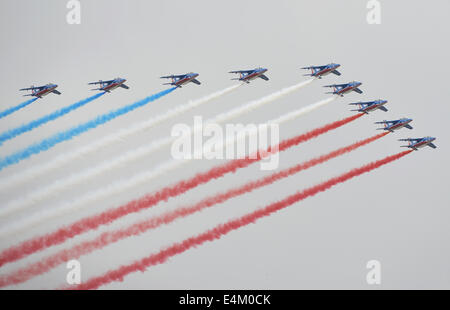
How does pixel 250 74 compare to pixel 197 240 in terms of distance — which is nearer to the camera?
pixel 197 240

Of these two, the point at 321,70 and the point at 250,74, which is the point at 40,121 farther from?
the point at 321,70

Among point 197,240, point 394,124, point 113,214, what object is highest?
point 394,124

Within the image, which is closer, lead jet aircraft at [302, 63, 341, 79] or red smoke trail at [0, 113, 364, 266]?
red smoke trail at [0, 113, 364, 266]

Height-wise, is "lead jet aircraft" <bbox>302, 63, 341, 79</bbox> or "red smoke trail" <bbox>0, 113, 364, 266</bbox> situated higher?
"lead jet aircraft" <bbox>302, 63, 341, 79</bbox>

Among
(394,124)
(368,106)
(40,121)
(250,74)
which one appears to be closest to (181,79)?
(250,74)

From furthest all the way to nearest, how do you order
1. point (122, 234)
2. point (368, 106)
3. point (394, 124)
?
point (394, 124) → point (368, 106) → point (122, 234)

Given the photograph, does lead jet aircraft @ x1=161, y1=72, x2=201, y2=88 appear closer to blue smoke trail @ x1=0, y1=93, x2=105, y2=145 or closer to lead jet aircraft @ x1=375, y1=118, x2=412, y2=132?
blue smoke trail @ x1=0, y1=93, x2=105, y2=145

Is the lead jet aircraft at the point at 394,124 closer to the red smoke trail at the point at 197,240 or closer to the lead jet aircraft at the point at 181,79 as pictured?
the red smoke trail at the point at 197,240

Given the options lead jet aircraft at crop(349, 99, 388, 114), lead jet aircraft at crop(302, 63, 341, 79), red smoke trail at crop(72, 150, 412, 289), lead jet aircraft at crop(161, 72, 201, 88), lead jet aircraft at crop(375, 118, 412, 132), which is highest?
lead jet aircraft at crop(302, 63, 341, 79)

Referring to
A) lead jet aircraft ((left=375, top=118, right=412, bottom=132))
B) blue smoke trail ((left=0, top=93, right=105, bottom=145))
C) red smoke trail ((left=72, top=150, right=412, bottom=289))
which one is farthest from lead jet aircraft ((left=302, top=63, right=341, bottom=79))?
blue smoke trail ((left=0, top=93, right=105, bottom=145))
